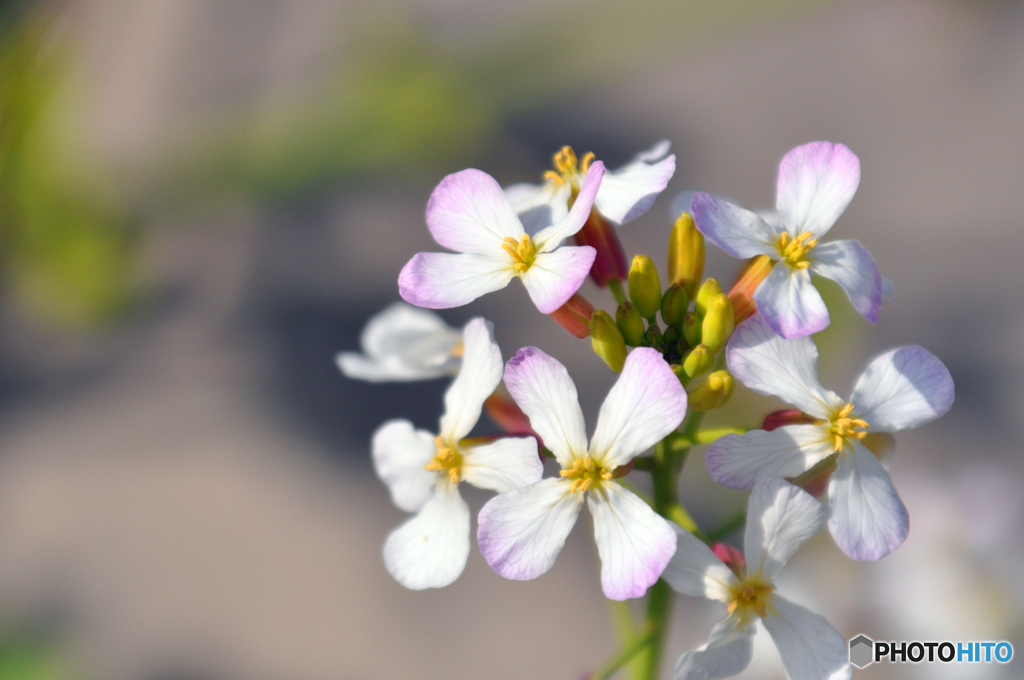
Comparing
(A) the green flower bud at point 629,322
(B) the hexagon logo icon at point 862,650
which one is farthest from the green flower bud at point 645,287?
(B) the hexagon logo icon at point 862,650

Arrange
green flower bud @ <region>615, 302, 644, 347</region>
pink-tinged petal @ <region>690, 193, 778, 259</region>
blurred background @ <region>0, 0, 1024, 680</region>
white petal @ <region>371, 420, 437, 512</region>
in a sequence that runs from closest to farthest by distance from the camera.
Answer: pink-tinged petal @ <region>690, 193, 778, 259</region>, green flower bud @ <region>615, 302, 644, 347</region>, white petal @ <region>371, 420, 437, 512</region>, blurred background @ <region>0, 0, 1024, 680</region>

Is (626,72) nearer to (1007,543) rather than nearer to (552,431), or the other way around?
(1007,543)

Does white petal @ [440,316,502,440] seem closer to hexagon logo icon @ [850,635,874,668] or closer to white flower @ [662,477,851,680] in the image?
white flower @ [662,477,851,680]

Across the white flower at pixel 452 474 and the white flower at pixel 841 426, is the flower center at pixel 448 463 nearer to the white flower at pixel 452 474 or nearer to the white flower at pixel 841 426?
the white flower at pixel 452 474

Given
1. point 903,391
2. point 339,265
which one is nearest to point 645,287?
point 903,391

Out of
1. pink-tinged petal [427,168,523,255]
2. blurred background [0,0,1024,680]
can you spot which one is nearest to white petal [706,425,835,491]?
pink-tinged petal [427,168,523,255]

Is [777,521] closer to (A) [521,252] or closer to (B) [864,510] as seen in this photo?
(B) [864,510]

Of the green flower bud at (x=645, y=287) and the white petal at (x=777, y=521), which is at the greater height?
the green flower bud at (x=645, y=287)
